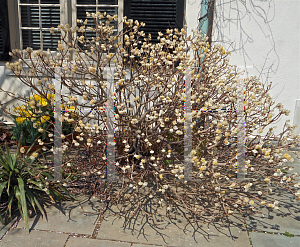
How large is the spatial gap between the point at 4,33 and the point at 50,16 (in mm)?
942

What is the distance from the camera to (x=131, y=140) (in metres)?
3.62

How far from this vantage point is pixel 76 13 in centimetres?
530

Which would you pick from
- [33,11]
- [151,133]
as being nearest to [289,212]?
[151,133]

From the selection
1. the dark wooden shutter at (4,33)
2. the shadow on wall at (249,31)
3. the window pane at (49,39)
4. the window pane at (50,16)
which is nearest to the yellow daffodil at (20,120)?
the dark wooden shutter at (4,33)

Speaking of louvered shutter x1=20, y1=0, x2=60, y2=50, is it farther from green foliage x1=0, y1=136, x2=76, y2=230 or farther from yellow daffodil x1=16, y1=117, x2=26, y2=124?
green foliage x1=0, y1=136, x2=76, y2=230

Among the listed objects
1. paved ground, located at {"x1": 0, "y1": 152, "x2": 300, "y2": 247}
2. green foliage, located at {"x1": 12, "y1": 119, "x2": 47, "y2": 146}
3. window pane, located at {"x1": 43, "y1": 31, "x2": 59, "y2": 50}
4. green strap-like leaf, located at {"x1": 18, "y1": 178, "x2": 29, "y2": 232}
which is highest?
window pane, located at {"x1": 43, "y1": 31, "x2": 59, "y2": 50}

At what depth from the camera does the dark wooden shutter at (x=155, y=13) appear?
4973 millimetres

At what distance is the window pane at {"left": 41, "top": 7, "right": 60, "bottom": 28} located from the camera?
5379 mm

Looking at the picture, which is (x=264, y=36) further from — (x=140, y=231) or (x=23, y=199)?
(x=23, y=199)

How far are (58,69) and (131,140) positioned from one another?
132 centimetres

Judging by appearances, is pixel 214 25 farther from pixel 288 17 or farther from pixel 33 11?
pixel 33 11

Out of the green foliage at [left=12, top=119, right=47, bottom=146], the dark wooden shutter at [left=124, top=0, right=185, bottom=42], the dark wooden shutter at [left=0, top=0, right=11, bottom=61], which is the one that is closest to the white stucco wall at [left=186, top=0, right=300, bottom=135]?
the dark wooden shutter at [left=124, top=0, right=185, bottom=42]

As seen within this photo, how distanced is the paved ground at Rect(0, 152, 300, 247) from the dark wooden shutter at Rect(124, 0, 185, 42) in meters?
3.47

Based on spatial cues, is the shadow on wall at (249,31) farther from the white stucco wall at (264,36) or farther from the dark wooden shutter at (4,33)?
the dark wooden shutter at (4,33)
